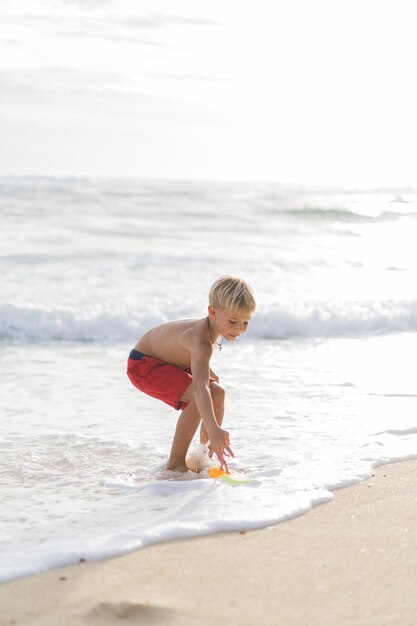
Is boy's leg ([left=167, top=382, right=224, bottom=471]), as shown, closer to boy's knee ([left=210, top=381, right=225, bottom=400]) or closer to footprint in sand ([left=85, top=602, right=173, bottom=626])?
boy's knee ([left=210, top=381, right=225, bottom=400])

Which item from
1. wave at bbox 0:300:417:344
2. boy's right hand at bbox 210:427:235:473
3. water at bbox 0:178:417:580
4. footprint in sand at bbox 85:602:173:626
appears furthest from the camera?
wave at bbox 0:300:417:344

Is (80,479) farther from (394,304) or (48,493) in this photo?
(394,304)

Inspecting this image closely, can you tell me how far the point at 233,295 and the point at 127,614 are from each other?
5.47ft

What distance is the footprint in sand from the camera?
8.58 ft

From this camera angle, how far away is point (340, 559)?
10.1ft

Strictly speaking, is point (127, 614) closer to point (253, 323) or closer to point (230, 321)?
point (230, 321)

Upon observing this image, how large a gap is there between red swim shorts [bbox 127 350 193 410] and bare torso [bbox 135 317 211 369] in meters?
0.03

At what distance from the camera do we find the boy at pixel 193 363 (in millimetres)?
3952

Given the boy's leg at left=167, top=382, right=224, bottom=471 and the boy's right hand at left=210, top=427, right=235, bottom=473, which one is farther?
the boy's leg at left=167, top=382, right=224, bottom=471

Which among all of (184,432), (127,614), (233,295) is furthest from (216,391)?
(127,614)

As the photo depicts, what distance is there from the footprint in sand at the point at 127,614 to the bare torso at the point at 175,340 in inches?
66.5

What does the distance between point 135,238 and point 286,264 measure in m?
4.17

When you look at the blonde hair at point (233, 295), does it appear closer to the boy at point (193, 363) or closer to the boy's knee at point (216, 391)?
the boy at point (193, 363)

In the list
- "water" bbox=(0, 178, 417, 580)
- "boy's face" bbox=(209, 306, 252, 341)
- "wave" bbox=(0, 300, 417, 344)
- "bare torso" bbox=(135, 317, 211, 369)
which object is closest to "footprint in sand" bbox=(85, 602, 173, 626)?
"water" bbox=(0, 178, 417, 580)
